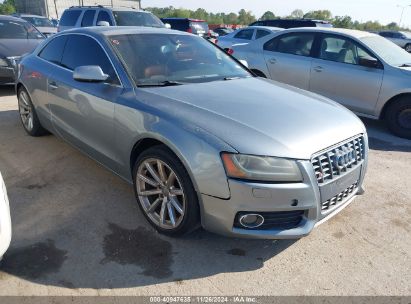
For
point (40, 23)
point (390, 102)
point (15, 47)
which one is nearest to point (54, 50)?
point (15, 47)

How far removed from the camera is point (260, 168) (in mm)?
2324

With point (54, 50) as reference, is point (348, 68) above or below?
below

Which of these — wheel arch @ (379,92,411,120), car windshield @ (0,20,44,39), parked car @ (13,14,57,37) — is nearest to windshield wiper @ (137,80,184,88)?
wheel arch @ (379,92,411,120)

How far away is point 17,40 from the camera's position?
321 inches

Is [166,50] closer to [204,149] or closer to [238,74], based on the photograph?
[238,74]

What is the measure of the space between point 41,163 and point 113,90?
1646 mm

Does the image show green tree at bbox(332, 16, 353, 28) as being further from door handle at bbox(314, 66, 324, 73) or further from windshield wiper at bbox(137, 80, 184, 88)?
windshield wiper at bbox(137, 80, 184, 88)

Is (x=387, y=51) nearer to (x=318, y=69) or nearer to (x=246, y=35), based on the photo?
(x=318, y=69)

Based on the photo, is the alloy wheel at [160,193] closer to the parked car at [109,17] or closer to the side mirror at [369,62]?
the side mirror at [369,62]

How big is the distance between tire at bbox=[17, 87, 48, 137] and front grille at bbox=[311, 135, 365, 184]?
147 inches

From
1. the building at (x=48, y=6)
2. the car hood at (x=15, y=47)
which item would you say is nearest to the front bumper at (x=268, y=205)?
the car hood at (x=15, y=47)

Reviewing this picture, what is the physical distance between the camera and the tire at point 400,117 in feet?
17.9

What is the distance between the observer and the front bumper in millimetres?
2322

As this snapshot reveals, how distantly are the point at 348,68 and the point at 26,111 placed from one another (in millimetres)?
4934
